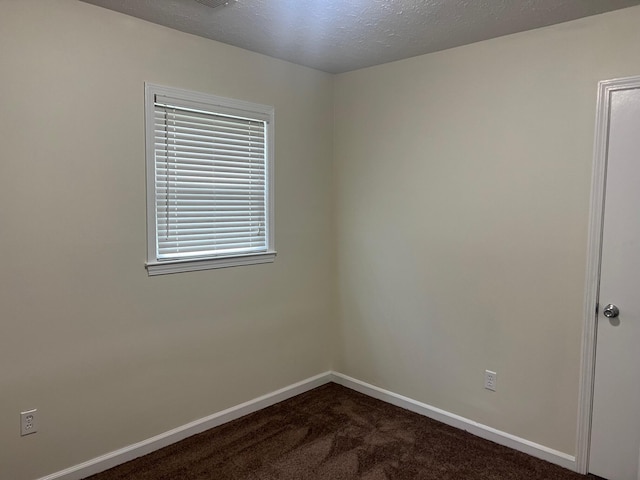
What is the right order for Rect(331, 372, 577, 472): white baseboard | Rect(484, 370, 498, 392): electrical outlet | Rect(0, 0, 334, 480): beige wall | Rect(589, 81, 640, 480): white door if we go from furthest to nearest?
1. Rect(484, 370, 498, 392): electrical outlet
2. Rect(331, 372, 577, 472): white baseboard
3. Rect(589, 81, 640, 480): white door
4. Rect(0, 0, 334, 480): beige wall

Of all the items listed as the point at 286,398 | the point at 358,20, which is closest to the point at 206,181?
the point at 358,20

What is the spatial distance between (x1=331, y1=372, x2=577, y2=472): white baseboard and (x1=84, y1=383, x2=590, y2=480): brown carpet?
46mm

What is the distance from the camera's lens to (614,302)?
2.48m

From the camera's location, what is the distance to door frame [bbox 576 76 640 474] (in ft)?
8.02

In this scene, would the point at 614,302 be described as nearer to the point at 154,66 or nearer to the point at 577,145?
the point at 577,145

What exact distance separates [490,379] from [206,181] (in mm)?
2269

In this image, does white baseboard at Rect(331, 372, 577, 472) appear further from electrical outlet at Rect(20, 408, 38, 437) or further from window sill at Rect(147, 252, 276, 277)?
electrical outlet at Rect(20, 408, 38, 437)

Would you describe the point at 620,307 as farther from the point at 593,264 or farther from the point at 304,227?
the point at 304,227

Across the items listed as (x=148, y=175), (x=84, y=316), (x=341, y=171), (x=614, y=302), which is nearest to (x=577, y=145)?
(x=614, y=302)

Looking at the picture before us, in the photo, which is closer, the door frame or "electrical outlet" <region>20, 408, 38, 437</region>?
"electrical outlet" <region>20, 408, 38, 437</region>

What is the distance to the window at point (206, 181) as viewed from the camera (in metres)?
2.75

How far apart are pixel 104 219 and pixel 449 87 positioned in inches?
91.5

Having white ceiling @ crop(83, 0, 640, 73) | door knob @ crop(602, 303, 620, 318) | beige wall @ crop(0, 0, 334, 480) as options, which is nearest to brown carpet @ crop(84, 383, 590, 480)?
beige wall @ crop(0, 0, 334, 480)

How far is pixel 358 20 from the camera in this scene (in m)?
2.54
